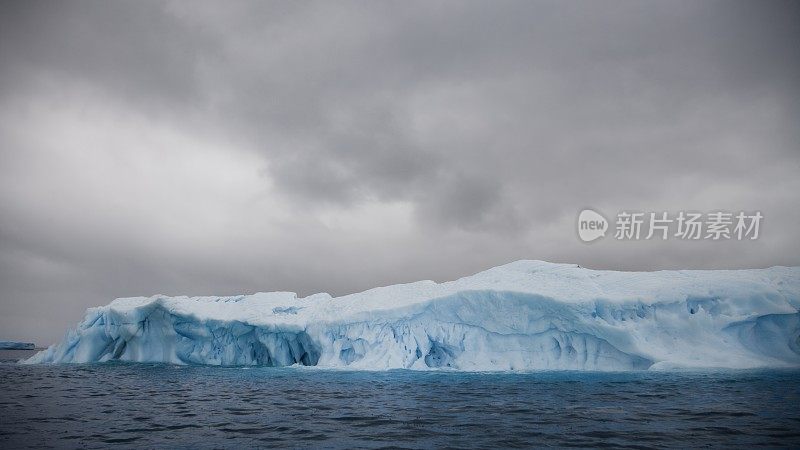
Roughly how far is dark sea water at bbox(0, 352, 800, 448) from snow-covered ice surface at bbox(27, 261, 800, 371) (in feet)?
19.2

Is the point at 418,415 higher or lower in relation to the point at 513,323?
lower

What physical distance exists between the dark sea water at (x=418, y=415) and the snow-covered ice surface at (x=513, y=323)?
5.84 meters

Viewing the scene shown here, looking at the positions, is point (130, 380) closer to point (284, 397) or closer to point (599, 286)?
point (284, 397)

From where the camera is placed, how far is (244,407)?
10.8 m

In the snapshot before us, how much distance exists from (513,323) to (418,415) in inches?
565

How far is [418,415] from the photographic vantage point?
30.2ft

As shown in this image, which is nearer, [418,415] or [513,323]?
[418,415]

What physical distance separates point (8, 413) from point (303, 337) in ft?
62.2

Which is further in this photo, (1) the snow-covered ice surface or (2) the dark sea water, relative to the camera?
(1) the snow-covered ice surface

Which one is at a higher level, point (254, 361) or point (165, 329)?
point (165, 329)

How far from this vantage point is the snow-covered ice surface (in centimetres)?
2027

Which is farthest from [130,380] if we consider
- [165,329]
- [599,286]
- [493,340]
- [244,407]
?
[599,286]

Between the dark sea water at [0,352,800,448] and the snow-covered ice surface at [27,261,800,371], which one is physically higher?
the snow-covered ice surface at [27,261,800,371]

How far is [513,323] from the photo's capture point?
73.7 ft
